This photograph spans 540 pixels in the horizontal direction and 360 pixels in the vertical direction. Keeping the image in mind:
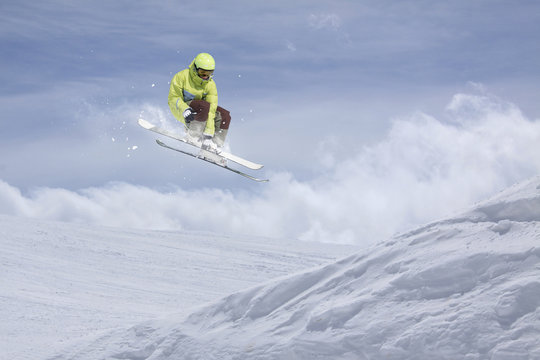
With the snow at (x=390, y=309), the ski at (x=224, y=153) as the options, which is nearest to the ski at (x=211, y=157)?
the ski at (x=224, y=153)

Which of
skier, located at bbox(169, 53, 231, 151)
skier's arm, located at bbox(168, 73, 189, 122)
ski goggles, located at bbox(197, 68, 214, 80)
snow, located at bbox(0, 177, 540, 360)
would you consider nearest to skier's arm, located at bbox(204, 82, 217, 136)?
skier, located at bbox(169, 53, 231, 151)

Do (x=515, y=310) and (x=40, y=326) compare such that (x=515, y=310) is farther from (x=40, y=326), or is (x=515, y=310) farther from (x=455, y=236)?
(x=40, y=326)

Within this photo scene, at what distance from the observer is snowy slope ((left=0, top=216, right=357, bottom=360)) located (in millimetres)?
11781

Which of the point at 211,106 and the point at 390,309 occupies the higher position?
the point at 211,106

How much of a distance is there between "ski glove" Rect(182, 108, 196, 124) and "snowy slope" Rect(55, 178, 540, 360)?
333 centimetres

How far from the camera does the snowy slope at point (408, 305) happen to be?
505 cm

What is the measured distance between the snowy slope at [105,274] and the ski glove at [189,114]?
3.04m

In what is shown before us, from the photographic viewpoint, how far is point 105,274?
19344 millimetres

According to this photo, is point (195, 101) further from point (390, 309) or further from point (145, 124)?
point (390, 309)

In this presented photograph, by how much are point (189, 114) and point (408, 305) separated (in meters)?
5.22

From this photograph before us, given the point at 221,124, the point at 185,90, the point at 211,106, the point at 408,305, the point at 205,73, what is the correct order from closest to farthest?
the point at 408,305
the point at 205,73
the point at 185,90
the point at 211,106
the point at 221,124

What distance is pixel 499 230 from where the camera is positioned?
5992 millimetres

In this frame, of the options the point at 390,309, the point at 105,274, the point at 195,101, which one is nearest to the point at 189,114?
the point at 195,101

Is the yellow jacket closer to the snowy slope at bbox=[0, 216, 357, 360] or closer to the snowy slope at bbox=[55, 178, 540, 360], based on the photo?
the snowy slope at bbox=[0, 216, 357, 360]
